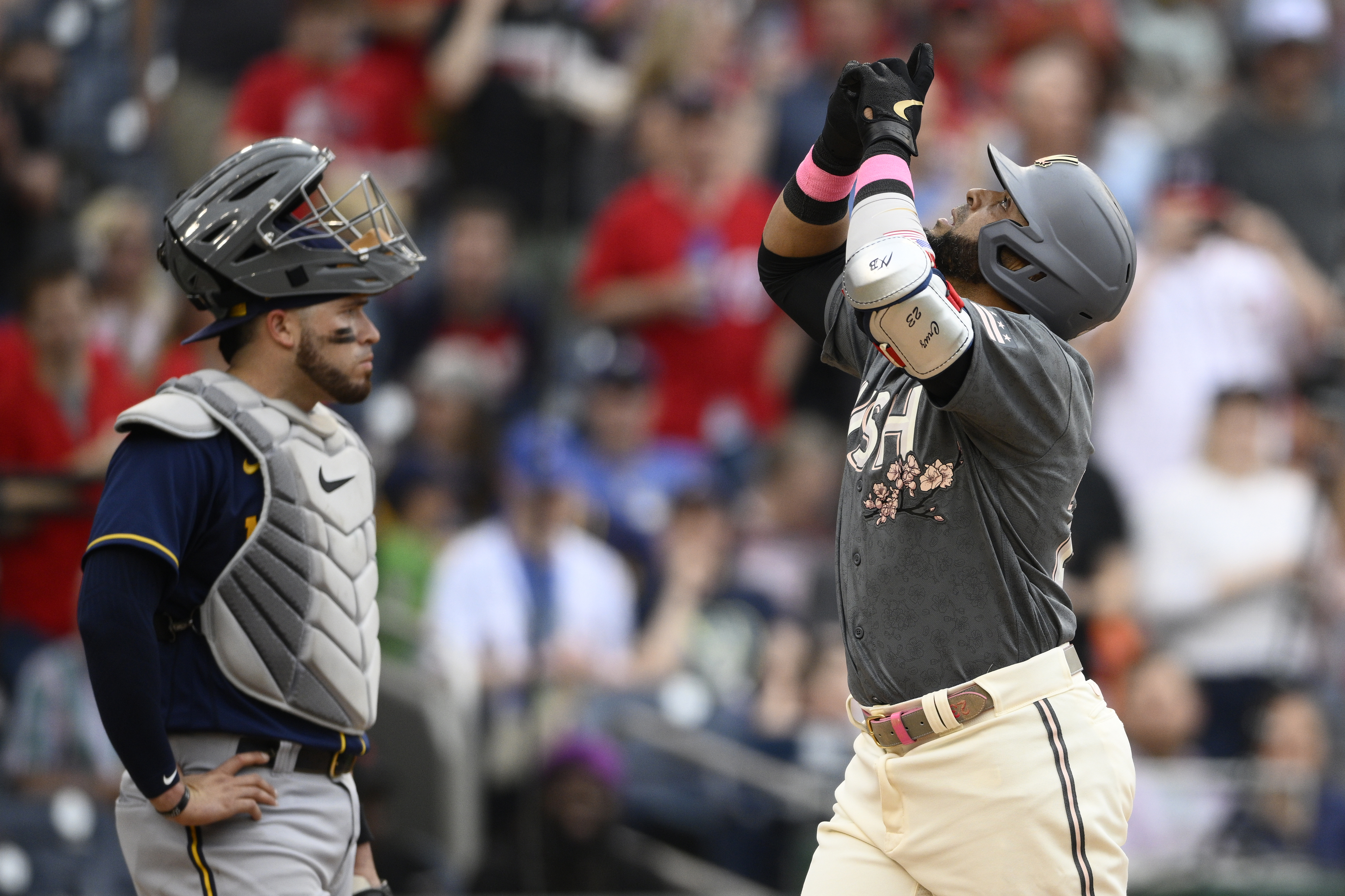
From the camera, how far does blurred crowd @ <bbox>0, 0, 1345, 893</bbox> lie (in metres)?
6.41

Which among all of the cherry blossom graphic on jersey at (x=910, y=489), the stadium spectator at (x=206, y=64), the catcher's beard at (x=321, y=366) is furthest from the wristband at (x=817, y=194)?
the stadium spectator at (x=206, y=64)

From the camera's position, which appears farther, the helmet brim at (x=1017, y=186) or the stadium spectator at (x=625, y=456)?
the stadium spectator at (x=625, y=456)

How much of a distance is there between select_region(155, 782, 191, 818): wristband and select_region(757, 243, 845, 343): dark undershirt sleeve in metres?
1.62

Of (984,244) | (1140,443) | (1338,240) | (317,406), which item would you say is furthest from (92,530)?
(1338,240)

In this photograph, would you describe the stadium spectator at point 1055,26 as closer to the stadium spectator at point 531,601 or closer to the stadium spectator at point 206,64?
the stadium spectator at point 531,601

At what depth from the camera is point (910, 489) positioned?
2.84 meters

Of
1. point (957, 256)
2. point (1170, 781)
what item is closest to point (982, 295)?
point (957, 256)

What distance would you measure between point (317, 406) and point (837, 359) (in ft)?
A: 3.78

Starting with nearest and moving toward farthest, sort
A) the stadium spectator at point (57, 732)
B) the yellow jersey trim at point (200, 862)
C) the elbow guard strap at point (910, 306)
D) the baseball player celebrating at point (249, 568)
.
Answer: the elbow guard strap at point (910, 306)
the baseball player celebrating at point (249, 568)
the yellow jersey trim at point (200, 862)
the stadium spectator at point (57, 732)

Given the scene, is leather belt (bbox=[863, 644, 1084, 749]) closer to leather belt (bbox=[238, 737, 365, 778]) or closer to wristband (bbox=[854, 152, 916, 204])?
wristband (bbox=[854, 152, 916, 204])

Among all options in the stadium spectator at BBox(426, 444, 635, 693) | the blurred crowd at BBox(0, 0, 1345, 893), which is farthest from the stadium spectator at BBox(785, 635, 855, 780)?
the stadium spectator at BBox(426, 444, 635, 693)

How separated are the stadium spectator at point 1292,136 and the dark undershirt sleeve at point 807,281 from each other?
4.43m

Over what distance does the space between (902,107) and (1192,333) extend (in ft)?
14.9

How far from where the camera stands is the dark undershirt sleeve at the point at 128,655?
2.63 meters
